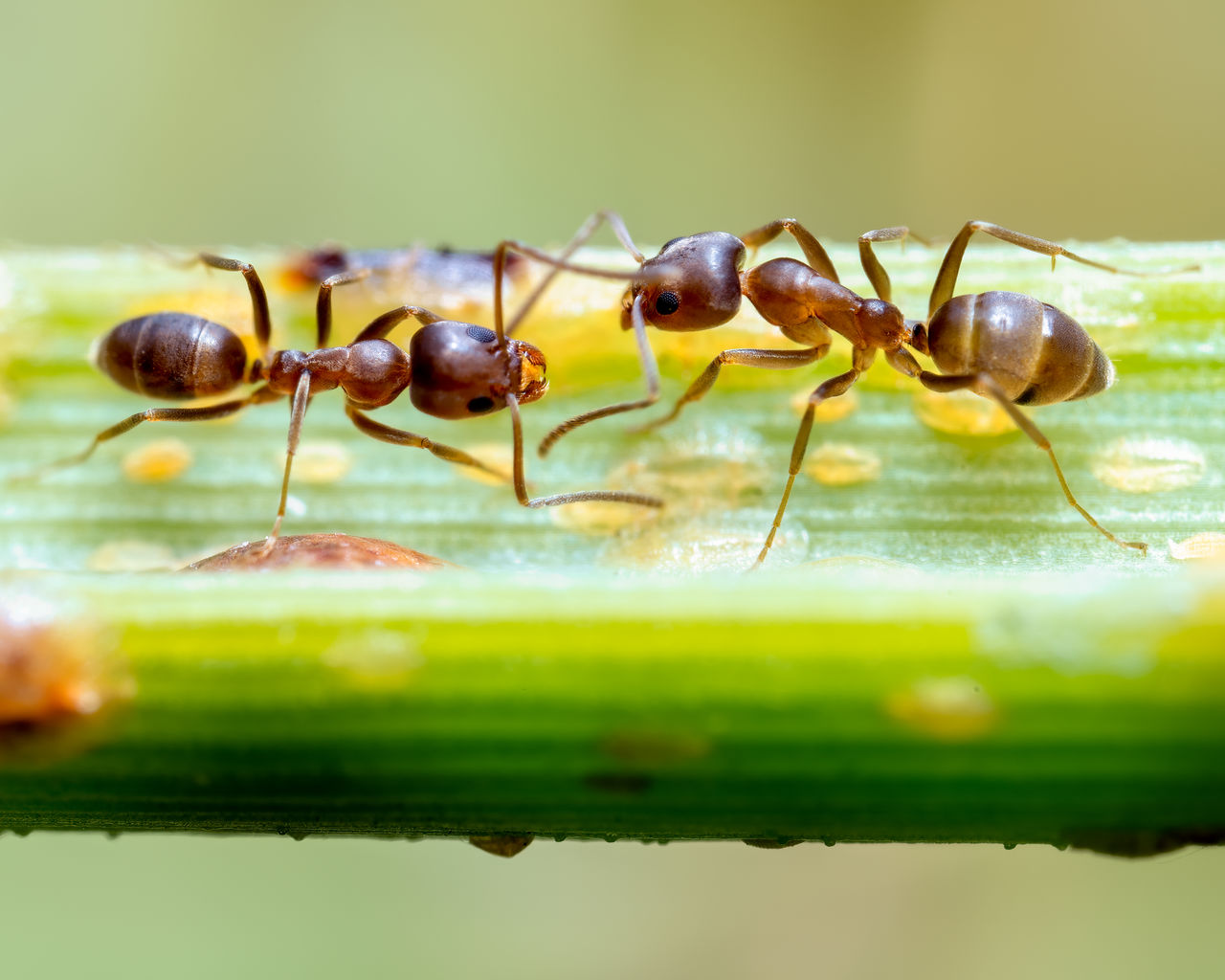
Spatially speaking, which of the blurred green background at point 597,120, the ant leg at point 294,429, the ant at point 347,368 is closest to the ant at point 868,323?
the ant at point 347,368

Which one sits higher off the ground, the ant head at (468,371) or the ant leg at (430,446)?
the ant head at (468,371)

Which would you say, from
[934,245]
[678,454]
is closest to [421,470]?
[678,454]

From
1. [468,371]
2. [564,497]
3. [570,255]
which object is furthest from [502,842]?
[570,255]

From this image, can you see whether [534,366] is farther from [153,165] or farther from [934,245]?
[153,165]

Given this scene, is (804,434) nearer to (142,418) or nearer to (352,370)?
(352,370)

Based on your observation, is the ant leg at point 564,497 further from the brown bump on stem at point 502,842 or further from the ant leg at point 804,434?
the brown bump on stem at point 502,842
